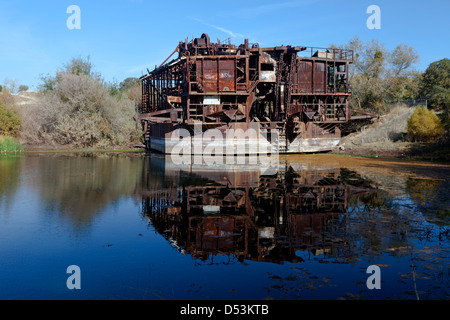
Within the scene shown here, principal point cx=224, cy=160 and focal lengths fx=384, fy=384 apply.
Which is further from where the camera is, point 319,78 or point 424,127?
point 319,78

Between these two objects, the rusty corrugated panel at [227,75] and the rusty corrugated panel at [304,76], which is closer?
the rusty corrugated panel at [227,75]

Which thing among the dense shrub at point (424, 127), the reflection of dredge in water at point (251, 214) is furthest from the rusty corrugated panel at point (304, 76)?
the reflection of dredge in water at point (251, 214)

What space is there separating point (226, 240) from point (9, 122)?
132 feet

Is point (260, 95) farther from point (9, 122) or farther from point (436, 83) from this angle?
point (9, 122)

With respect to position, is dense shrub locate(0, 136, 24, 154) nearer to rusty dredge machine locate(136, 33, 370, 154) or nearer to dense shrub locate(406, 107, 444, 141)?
rusty dredge machine locate(136, 33, 370, 154)

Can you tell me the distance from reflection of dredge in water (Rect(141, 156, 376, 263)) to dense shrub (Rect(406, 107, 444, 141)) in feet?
49.2

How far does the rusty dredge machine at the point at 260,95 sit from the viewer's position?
97.0ft

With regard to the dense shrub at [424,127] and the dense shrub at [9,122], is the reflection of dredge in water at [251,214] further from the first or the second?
the dense shrub at [9,122]

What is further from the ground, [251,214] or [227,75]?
[227,75]

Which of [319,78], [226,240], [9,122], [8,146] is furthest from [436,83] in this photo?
[9,122]

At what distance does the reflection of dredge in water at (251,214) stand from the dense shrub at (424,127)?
15.0m

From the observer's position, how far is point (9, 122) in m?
40.7
